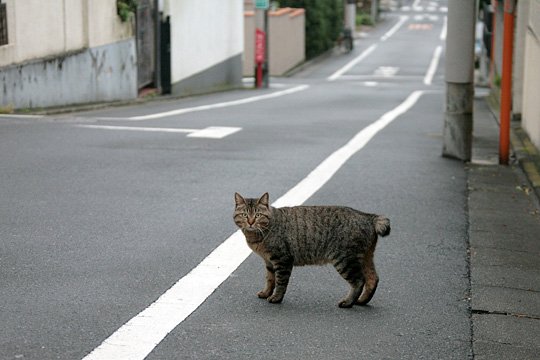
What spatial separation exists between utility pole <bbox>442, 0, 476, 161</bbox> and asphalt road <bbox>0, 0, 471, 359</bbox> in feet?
1.05

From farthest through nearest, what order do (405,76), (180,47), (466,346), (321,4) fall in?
(321,4) → (405,76) → (180,47) → (466,346)

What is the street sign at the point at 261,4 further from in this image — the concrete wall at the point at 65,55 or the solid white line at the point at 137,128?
the solid white line at the point at 137,128

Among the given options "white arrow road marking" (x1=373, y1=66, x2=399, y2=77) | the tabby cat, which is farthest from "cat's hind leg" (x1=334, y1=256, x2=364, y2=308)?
"white arrow road marking" (x1=373, y1=66, x2=399, y2=77)

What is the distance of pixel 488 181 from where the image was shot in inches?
529

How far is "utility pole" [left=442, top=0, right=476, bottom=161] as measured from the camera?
14891 mm

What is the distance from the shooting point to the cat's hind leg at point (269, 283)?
24.0 ft

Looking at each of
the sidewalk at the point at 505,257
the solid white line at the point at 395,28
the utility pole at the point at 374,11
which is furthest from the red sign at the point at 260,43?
the utility pole at the point at 374,11

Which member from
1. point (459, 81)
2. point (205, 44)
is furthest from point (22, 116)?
point (205, 44)

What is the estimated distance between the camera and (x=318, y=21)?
6550cm

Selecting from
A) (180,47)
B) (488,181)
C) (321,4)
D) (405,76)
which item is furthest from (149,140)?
(321,4)

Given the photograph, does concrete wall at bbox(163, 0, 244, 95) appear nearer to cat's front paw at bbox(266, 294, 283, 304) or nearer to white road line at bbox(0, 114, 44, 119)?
white road line at bbox(0, 114, 44, 119)

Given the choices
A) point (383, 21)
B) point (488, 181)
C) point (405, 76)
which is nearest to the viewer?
point (488, 181)

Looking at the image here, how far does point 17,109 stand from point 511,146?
9713 millimetres

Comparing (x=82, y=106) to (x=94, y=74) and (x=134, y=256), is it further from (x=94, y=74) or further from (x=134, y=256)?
(x=134, y=256)
